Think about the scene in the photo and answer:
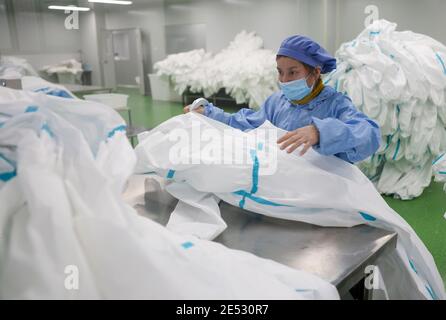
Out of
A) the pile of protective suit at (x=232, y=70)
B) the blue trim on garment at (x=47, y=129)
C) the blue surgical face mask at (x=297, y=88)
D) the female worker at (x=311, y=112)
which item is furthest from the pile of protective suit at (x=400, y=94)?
the pile of protective suit at (x=232, y=70)

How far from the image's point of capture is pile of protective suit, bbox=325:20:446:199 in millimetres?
2611

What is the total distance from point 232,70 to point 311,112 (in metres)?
4.67

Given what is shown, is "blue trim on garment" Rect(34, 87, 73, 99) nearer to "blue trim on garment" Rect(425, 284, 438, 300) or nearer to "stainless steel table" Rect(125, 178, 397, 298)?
"stainless steel table" Rect(125, 178, 397, 298)

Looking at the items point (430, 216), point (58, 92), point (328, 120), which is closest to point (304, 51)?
point (328, 120)

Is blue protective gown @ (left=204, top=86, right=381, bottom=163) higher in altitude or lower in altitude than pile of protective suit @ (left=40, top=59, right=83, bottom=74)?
lower

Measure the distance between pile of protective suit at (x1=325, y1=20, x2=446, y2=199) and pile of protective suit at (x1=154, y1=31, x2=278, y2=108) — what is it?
2.88 m

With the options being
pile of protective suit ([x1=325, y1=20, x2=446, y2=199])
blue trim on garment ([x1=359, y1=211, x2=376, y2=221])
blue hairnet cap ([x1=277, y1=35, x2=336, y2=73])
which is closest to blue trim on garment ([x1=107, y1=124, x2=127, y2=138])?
blue trim on garment ([x1=359, y1=211, x2=376, y2=221])

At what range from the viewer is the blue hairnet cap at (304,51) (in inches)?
57.2

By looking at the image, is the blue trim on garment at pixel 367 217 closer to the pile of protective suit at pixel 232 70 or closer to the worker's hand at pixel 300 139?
the worker's hand at pixel 300 139

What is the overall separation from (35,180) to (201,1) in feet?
25.1

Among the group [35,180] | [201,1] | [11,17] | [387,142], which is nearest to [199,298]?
[35,180]

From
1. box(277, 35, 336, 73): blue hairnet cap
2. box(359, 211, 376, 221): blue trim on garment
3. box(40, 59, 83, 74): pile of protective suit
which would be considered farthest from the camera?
box(40, 59, 83, 74): pile of protective suit

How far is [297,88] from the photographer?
1.48 metres

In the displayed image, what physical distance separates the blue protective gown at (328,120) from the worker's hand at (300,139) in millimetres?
18
